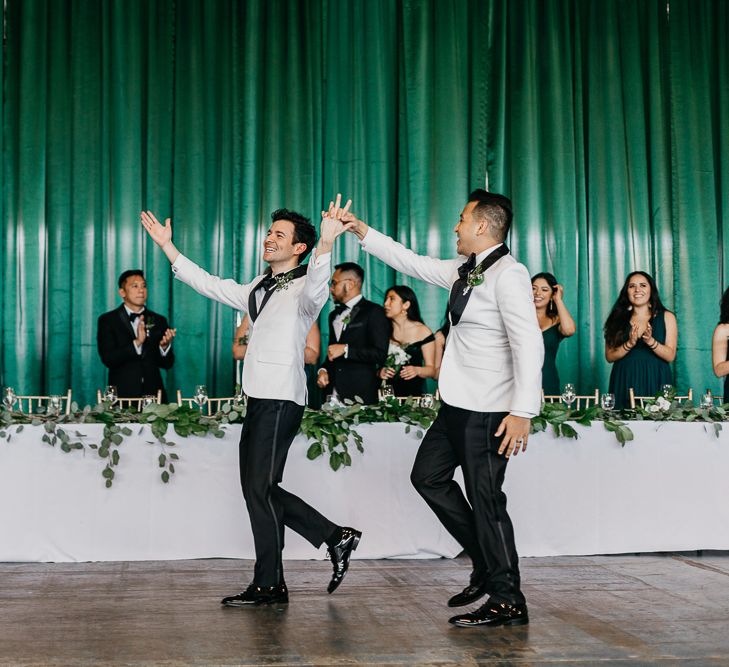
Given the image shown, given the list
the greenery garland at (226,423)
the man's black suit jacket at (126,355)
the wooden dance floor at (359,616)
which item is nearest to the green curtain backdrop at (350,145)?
the man's black suit jacket at (126,355)

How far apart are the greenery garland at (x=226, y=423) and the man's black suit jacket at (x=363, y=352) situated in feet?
4.10

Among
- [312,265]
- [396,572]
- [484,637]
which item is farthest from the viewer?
[396,572]

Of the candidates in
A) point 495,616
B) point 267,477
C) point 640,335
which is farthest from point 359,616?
point 640,335

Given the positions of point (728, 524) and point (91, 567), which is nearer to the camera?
point (91, 567)

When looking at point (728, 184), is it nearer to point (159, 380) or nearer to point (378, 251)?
point (159, 380)

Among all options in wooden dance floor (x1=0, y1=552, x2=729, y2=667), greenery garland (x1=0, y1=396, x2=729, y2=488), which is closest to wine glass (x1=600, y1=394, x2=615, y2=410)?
greenery garland (x1=0, y1=396, x2=729, y2=488)

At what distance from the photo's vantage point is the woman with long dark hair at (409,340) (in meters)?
6.33

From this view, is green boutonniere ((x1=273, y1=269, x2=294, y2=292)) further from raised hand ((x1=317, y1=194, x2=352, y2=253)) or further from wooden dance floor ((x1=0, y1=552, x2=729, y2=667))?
wooden dance floor ((x1=0, y1=552, x2=729, y2=667))

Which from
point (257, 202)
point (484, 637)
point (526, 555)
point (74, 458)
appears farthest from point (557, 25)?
point (484, 637)

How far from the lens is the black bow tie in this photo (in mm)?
3598

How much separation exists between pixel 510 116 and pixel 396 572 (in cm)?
505

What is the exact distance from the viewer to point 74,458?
4578 millimetres

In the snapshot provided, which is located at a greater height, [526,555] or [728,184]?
[728,184]

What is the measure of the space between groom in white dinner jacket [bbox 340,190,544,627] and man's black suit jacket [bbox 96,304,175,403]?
339 centimetres
